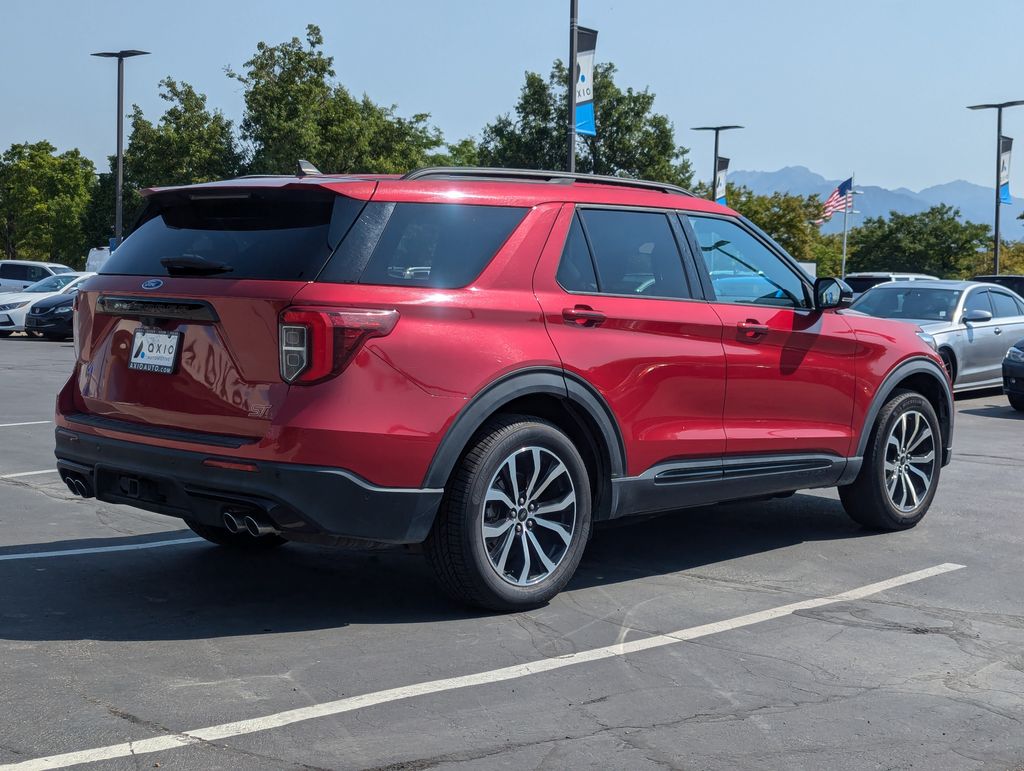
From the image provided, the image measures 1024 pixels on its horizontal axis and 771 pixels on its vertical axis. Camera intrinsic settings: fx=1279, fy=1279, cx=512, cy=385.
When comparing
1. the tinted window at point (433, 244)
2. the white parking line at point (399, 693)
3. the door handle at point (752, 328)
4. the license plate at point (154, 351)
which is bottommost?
the white parking line at point (399, 693)

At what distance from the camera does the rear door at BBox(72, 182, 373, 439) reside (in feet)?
16.0

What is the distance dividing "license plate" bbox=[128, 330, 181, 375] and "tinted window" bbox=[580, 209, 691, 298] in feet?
6.14

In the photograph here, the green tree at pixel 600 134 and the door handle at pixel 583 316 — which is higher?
the green tree at pixel 600 134

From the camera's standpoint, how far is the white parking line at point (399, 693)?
11.9 ft

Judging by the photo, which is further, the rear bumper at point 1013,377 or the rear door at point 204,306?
the rear bumper at point 1013,377

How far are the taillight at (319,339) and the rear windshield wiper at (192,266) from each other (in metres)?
0.48

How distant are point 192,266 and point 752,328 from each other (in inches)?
109

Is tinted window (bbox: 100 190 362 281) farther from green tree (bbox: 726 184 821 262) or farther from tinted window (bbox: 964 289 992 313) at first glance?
green tree (bbox: 726 184 821 262)

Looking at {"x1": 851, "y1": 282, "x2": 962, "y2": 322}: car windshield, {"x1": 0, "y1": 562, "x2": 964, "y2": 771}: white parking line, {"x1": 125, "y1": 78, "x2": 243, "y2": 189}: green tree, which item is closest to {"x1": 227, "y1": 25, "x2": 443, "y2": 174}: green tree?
{"x1": 125, "y1": 78, "x2": 243, "y2": 189}: green tree

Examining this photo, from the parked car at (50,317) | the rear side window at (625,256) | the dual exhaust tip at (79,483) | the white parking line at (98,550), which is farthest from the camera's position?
the parked car at (50,317)

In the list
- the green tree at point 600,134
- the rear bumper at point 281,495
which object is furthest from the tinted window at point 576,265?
the green tree at point 600,134

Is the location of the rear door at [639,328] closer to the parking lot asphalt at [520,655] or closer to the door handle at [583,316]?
the door handle at [583,316]

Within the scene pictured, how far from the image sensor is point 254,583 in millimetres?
5828

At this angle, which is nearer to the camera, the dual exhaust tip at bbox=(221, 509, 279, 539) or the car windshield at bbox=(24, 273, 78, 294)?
the dual exhaust tip at bbox=(221, 509, 279, 539)
